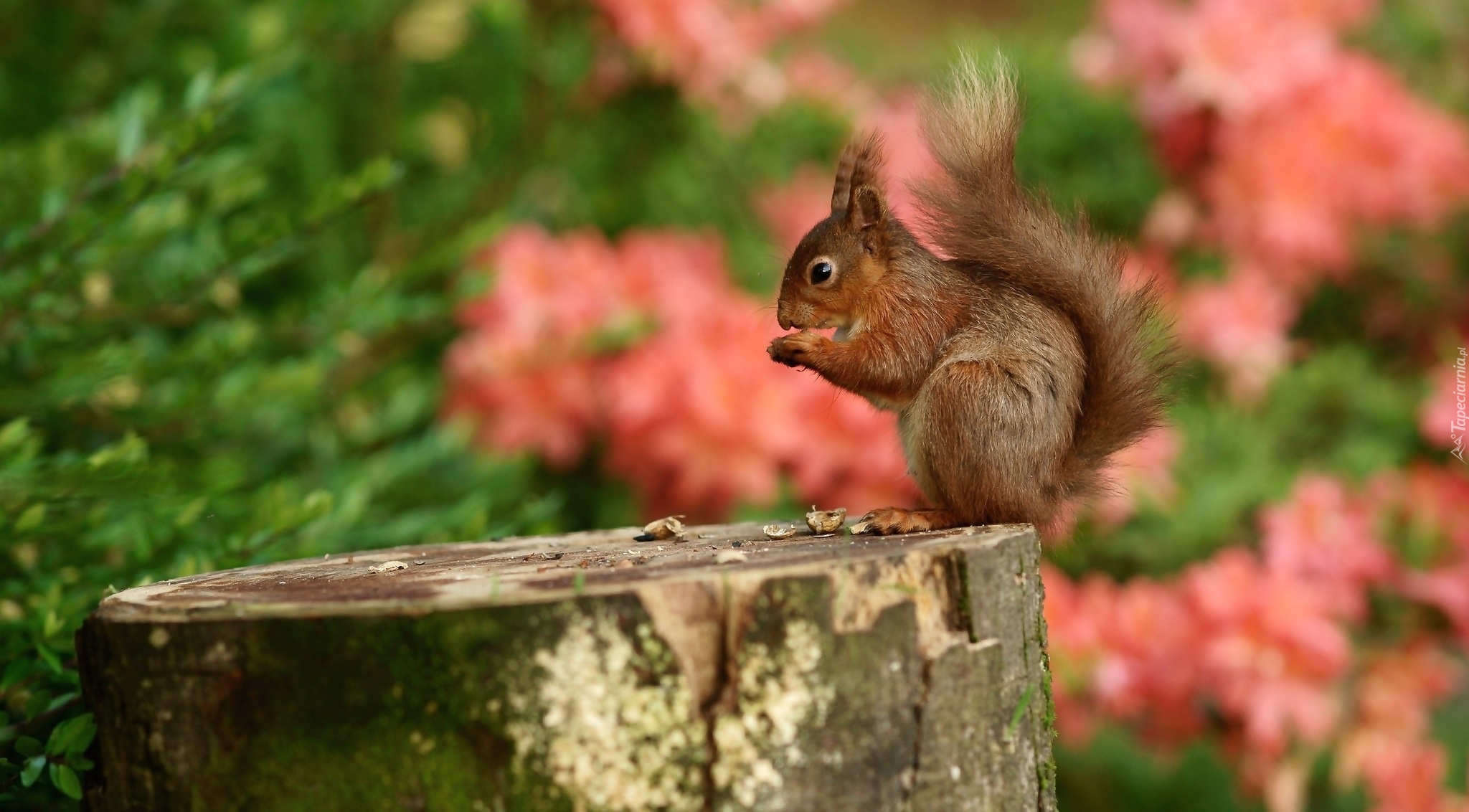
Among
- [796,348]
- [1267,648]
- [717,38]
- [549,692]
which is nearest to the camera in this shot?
[549,692]

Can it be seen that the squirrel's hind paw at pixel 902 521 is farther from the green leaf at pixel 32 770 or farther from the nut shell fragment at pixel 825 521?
the green leaf at pixel 32 770

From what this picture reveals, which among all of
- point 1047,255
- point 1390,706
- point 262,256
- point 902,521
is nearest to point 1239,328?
point 1390,706

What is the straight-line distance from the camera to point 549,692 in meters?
0.87

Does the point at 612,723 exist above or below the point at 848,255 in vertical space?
below

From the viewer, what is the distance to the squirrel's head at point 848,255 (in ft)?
4.36

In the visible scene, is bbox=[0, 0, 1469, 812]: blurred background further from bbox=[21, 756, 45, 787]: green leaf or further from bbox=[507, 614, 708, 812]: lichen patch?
bbox=[507, 614, 708, 812]: lichen patch

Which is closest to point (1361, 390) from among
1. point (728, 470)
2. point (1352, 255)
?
point (1352, 255)

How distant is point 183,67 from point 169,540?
1422mm

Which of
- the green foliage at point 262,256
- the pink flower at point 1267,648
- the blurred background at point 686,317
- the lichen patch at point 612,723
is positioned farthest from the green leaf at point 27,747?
the pink flower at point 1267,648

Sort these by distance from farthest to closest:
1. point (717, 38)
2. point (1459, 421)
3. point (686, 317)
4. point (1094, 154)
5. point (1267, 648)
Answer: point (1094, 154) → point (717, 38) → point (686, 317) → point (1459, 421) → point (1267, 648)

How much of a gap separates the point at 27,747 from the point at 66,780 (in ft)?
0.31

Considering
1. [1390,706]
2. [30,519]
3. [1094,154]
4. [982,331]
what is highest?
[1094,154]

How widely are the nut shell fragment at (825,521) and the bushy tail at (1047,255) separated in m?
0.22

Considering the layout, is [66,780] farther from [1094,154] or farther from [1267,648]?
[1094,154]
